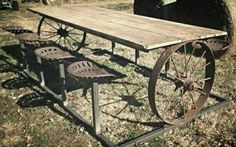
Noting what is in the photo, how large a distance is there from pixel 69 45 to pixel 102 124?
15.2ft

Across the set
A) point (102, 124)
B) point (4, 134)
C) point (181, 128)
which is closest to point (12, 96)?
point (4, 134)

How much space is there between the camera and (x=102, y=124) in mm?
5215

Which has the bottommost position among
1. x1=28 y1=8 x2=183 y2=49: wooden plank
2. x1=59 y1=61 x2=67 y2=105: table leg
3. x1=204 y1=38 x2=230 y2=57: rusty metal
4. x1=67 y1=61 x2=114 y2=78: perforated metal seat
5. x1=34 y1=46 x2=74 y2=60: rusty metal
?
x1=59 y1=61 x2=67 y2=105: table leg

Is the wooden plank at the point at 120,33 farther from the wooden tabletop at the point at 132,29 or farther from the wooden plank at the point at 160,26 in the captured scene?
the wooden plank at the point at 160,26

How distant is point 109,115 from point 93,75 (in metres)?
1.21

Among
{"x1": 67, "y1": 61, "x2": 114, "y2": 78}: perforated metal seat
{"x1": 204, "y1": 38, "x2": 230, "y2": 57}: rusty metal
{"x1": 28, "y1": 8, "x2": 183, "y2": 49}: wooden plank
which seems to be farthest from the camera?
{"x1": 204, "y1": 38, "x2": 230, "y2": 57}: rusty metal

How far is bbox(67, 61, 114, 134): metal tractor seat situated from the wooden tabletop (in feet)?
1.82

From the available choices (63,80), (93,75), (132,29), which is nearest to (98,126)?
(93,75)

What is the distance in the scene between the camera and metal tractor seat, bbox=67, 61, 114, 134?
4523 mm

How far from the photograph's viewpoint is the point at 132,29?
5.07 m

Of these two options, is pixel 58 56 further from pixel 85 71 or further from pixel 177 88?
pixel 177 88

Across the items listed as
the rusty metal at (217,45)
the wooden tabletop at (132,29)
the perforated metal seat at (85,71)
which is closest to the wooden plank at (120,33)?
the wooden tabletop at (132,29)

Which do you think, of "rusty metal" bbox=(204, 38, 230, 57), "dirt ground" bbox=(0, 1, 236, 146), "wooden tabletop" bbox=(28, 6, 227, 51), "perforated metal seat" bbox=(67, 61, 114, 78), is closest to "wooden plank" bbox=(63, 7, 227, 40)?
"wooden tabletop" bbox=(28, 6, 227, 51)

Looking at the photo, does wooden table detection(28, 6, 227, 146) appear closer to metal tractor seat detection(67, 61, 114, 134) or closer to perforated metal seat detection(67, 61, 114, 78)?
metal tractor seat detection(67, 61, 114, 134)
